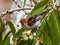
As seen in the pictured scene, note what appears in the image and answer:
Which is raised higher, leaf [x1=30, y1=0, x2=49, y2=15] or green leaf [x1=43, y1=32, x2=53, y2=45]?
leaf [x1=30, y1=0, x2=49, y2=15]

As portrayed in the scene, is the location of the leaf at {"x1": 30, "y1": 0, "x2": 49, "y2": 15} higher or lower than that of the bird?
higher

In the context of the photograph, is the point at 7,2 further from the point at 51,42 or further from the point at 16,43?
the point at 51,42

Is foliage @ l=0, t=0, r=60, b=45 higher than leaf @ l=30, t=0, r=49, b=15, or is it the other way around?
leaf @ l=30, t=0, r=49, b=15

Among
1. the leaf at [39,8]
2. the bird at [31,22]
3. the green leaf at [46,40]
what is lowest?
the green leaf at [46,40]

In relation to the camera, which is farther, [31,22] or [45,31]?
[45,31]

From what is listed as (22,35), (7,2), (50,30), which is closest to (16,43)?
(22,35)

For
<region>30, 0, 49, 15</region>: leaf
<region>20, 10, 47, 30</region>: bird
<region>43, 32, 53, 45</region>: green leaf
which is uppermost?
<region>30, 0, 49, 15</region>: leaf

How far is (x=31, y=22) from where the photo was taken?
0.75m

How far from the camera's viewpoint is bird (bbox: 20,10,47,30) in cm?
75

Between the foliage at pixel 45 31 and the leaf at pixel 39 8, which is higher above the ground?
the leaf at pixel 39 8

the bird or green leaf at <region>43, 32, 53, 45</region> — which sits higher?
the bird

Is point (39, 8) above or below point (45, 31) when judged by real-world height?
above

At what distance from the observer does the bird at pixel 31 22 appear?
2.46 ft

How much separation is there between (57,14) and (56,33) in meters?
0.08
